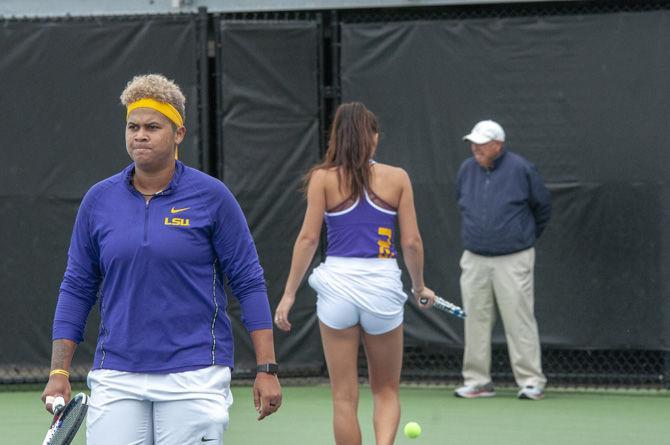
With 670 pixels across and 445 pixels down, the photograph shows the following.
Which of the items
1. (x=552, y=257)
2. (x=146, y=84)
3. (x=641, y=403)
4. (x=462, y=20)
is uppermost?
(x=462, y=20)

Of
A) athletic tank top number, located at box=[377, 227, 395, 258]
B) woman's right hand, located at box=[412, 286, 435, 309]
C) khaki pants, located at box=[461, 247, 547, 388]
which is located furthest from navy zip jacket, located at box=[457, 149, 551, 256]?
athletic tank top number, located at box=[377, 227, 395, 258]

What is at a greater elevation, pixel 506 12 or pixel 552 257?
pixel 506 12

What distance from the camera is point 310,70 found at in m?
9.59

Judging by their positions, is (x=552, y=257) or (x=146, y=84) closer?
(x=146, y=84)

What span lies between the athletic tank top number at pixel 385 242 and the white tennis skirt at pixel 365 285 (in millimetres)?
28

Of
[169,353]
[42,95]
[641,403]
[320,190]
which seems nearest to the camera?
[169,353]

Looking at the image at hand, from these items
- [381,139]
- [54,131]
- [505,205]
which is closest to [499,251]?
[505,205]

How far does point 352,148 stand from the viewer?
5875 mm

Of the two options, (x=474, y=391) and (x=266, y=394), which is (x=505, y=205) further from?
(x=266, y=394)

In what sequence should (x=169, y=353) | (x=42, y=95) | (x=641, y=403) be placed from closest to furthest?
1. (x=169, y=353)
2. (x=641, y=403)
3. (x=42, y=95)

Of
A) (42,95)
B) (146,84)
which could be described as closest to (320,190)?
(146,84)

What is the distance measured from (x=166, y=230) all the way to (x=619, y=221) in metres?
6.08

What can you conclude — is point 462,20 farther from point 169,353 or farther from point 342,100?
point 169,353

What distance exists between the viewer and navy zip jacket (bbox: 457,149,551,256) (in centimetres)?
886
